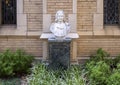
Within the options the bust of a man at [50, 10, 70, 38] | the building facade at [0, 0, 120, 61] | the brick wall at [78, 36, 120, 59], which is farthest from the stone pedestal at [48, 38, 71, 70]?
the brick wall at [78, 36, 120, 59]

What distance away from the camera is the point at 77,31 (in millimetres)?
9500

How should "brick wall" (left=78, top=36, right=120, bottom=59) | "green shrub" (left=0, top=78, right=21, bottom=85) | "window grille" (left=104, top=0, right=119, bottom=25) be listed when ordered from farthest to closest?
"window grille" (left=104, top=0, right=119, bottom=25)
"brick wall" (left=78, top=36, right=120, bottom=59)
"green shrub" (left=0, top=78, right=21, bottom=85)

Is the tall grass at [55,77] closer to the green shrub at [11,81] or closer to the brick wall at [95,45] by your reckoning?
the green shrub at [11,81]

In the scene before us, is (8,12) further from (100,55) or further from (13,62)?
(100,55)

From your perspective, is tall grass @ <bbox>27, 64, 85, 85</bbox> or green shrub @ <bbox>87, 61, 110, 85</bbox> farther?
green shrub @ <bbox>87, 61, 110, 85</bbox>

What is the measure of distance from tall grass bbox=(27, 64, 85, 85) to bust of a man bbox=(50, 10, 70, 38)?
83cm

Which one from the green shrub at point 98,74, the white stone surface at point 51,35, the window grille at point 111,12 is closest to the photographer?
the green shrub at point 98,74

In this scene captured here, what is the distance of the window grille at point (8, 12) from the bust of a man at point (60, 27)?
1.59 meters

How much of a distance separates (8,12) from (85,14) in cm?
208

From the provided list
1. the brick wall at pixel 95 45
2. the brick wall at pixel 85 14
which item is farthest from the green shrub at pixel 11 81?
the brick wall at pixel 85 14

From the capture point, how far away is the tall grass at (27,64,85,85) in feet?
24.7

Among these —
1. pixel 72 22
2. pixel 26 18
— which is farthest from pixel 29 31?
pixel 72 22

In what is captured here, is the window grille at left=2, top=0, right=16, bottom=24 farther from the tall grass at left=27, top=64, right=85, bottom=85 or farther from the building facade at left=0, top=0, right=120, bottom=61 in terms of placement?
the tall grass at left=27, top=64, right=85, bottom=85

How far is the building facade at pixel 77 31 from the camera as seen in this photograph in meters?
9.52
